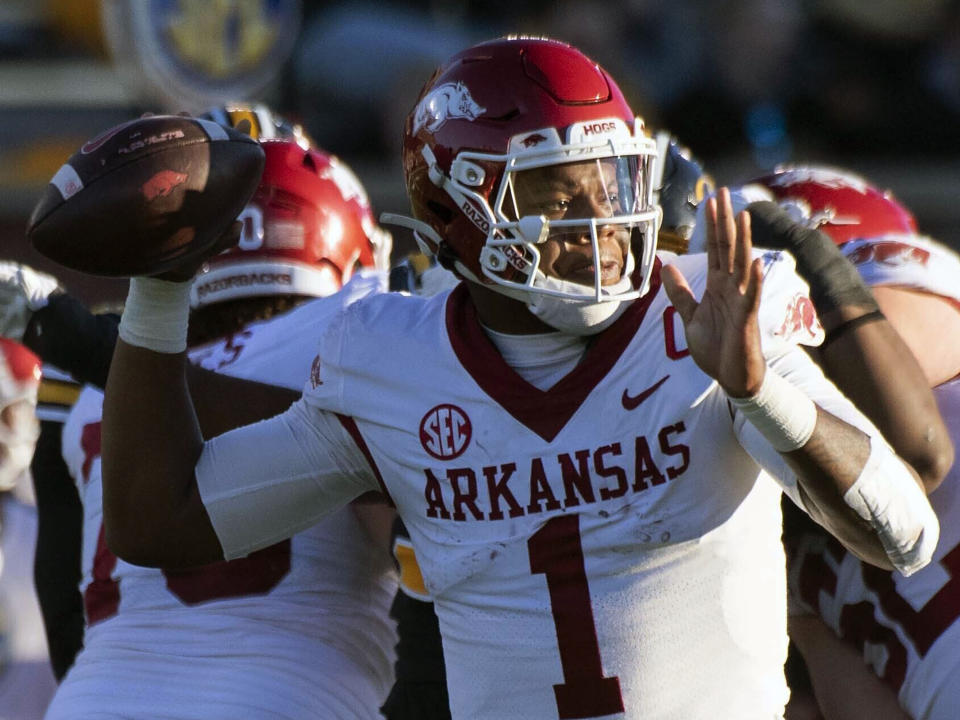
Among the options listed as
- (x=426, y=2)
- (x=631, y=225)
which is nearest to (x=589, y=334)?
(x=631, y=225)

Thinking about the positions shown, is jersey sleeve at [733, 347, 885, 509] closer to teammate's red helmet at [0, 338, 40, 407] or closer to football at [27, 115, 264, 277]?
football at [27, 115, 264, 277]

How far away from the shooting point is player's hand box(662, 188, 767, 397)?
2043 mm

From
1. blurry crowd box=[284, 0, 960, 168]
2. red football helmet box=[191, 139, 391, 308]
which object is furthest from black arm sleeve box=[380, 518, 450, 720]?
blurry crowd box=[284, 0, 960, 168]

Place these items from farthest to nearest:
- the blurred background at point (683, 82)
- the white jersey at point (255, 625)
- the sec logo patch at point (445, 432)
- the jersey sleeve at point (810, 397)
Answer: the blurred background at point (683, 82) < the white jersey at point (255, 625) < the sec logo patch at point (445, 432) < the jersey sleeve at point (810, 397)

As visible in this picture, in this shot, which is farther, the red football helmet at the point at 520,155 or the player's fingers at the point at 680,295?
the red football helmet at the point at 520,155

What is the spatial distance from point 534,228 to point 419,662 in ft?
4.39

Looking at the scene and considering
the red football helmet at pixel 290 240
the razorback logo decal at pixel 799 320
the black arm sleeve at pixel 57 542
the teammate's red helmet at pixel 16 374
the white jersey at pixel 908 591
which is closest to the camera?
the razorback logo decal at pixel 799 320

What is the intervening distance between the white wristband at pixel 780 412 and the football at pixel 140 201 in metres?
0.93

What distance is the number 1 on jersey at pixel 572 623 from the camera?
2.29m

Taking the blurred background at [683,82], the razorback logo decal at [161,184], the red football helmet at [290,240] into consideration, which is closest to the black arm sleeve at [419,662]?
the red football helmet at [290,240]

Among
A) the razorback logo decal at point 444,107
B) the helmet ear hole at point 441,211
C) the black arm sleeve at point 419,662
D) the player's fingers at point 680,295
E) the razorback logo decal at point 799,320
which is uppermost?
the razorback logo decal at point 444,107

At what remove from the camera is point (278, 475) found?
100 inches

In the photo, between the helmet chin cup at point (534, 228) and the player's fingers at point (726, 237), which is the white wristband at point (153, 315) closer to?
the helmet chin cup at point (534, 228)

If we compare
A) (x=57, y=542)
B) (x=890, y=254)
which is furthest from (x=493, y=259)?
(x=57, y=542)
